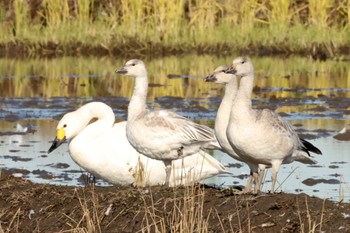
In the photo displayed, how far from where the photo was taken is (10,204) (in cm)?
771

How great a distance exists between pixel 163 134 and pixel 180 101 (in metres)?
7.29

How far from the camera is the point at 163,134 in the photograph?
8367mm

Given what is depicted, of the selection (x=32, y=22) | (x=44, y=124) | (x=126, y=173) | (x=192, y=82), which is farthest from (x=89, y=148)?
(x=32, y=22)

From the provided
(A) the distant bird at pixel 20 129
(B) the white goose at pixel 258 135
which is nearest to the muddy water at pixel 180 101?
(A) the distant bird at pixel 20 129

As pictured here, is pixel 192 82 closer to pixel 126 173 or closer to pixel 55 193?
pixel 126 173

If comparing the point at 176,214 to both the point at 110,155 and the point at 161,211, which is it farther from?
the point at 110,155

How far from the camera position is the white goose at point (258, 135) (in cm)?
770

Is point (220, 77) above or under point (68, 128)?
above

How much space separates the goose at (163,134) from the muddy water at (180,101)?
2.96 feet

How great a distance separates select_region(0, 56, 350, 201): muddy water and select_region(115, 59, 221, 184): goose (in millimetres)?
904

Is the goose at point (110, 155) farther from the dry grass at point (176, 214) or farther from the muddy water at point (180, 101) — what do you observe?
the dry grass at point (176, 214)

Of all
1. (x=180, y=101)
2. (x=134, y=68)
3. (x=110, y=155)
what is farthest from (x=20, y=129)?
(x=134, y=68)

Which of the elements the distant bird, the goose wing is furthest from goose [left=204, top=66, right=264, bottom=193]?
the distant bird

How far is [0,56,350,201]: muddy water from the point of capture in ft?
34.0
